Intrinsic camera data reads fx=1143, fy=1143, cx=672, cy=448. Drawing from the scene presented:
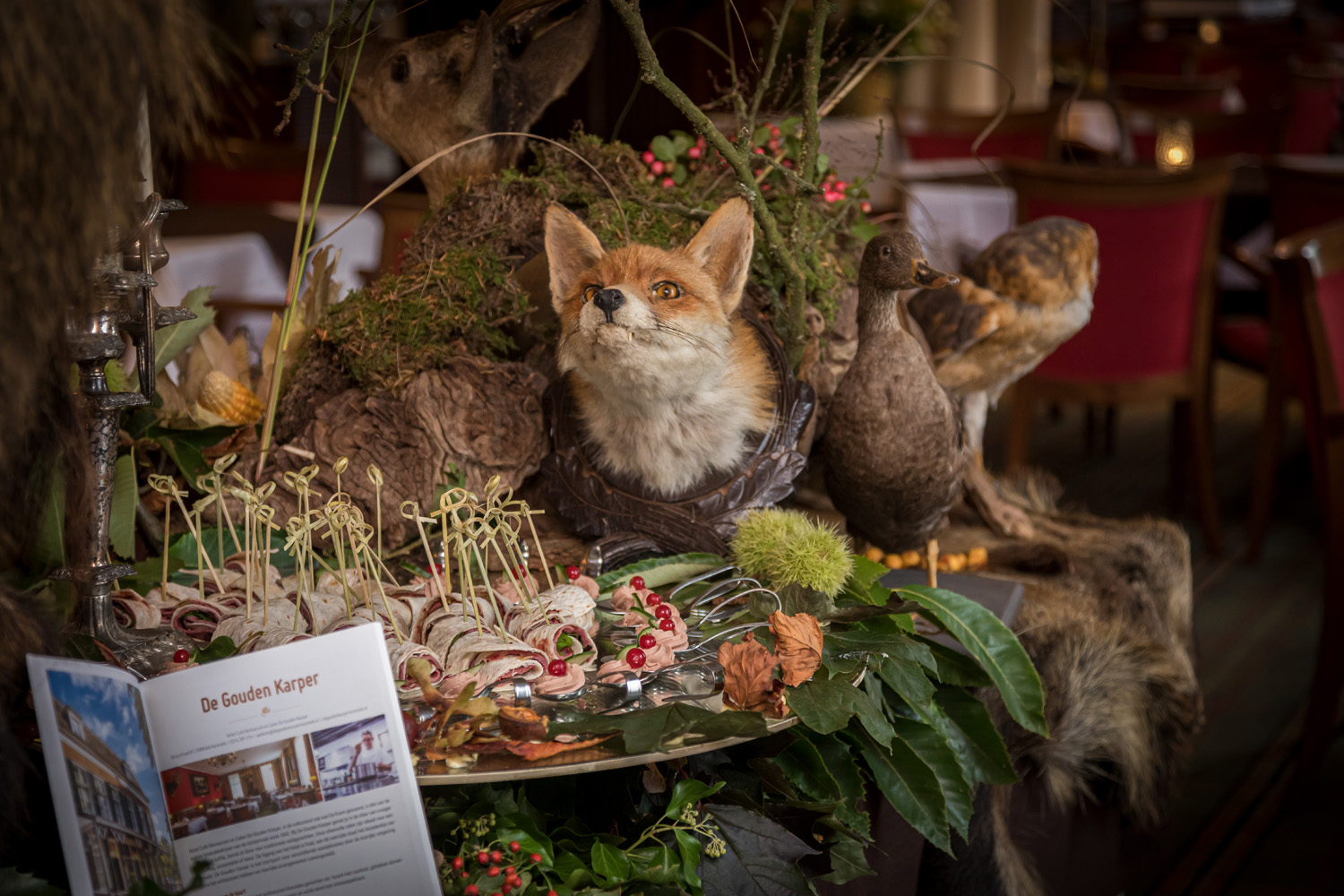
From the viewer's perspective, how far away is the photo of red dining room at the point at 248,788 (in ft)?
2.23

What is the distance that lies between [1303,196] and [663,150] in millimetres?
2208

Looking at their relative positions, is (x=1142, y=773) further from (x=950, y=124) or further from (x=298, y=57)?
(x=950, y=124)

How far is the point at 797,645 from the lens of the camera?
0.84 metres

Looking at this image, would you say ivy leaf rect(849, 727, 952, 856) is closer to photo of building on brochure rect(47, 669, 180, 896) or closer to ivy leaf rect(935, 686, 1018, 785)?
ivy leaf rect(935, 686, 1018, 785)

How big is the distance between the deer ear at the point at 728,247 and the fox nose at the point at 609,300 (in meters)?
0.12

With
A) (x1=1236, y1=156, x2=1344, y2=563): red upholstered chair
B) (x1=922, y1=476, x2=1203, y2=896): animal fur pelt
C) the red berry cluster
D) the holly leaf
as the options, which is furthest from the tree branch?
(x1=1236, y1=156, x2=1344, y2=563): red upholstered chair

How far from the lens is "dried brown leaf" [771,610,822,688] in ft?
2.73

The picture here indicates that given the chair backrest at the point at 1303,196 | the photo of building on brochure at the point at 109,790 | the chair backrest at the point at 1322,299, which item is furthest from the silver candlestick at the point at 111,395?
the chair backrest at the point at 1303,196

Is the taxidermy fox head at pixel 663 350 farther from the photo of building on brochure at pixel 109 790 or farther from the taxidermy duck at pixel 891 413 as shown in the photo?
the photo of building on brochure at pixel 109 790

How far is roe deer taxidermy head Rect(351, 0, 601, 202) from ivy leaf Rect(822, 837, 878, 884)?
2.76 feet

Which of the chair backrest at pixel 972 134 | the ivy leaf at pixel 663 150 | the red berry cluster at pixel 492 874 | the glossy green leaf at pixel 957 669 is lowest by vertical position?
the red berry cluster at pixel 492 874

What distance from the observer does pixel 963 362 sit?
51.9 inches

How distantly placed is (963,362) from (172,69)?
94 centimetres

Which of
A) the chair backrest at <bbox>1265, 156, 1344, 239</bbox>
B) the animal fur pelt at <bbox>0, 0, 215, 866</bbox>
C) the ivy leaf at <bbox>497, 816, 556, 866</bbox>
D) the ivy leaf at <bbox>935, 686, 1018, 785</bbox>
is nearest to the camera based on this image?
the animal fur pelt at <bbox>0, 0, 215, 866</bbox>
